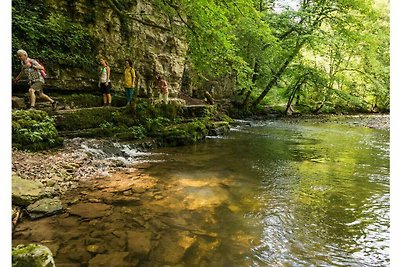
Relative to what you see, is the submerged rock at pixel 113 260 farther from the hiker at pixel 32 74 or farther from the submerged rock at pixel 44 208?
the hiker at pixel 32 74

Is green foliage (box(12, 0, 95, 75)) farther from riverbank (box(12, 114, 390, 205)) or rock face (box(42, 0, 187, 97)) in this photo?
riverbank (box(12, 114, 390, 205))

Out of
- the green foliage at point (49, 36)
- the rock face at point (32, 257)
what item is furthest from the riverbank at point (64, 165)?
the green foliage at point (49, 36)

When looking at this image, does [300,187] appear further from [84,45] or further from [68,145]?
[84,45]

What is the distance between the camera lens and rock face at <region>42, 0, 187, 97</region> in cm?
1260

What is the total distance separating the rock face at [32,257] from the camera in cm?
219

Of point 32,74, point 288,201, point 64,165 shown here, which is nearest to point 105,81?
point 32,74

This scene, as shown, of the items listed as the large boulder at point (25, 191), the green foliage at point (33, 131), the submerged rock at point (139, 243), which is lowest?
the submerged rock at point (139, 243)

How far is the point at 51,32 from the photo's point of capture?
1212 cm

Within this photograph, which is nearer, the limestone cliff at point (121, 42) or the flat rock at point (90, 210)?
the flat rock at point (90, 210)

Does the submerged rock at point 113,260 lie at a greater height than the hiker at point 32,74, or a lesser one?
lesser

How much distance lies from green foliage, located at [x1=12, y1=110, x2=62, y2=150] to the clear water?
3.24 m

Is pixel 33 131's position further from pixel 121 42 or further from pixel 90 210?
pixel 121 42

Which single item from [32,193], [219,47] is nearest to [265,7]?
[219,47]

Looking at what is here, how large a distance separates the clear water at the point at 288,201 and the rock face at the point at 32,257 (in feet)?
7.19
